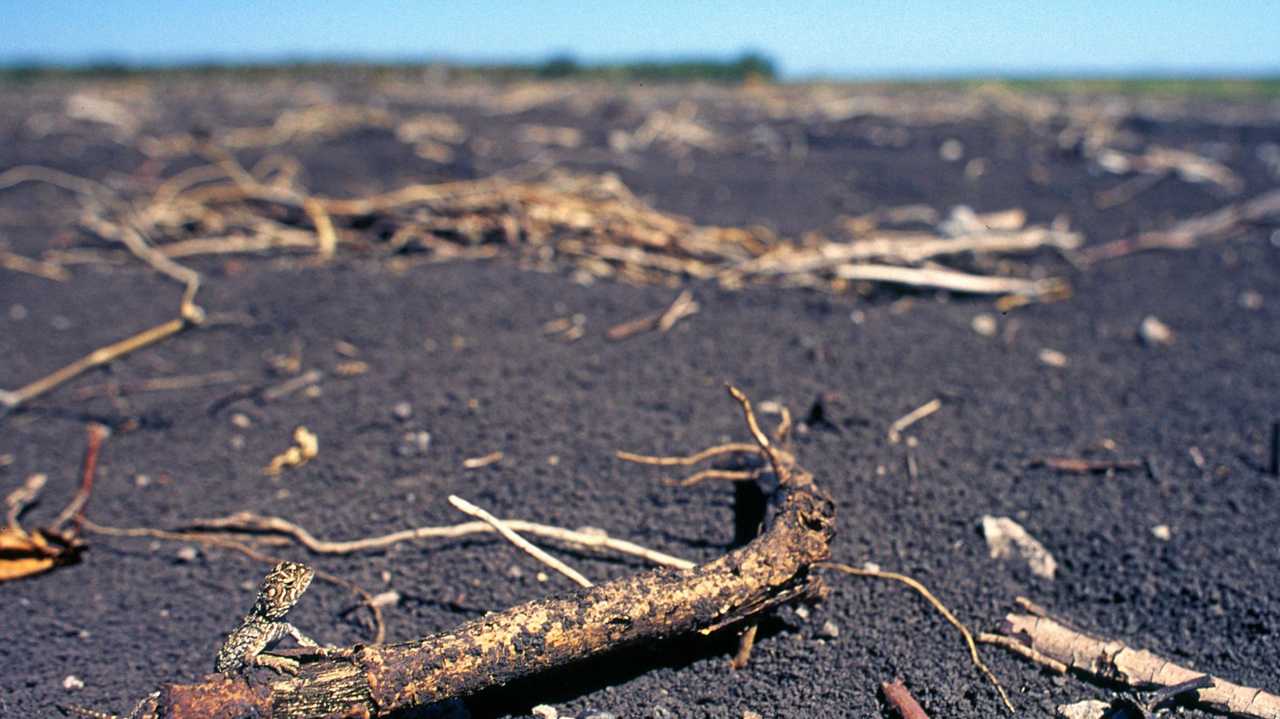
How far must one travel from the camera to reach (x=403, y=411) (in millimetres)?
2826

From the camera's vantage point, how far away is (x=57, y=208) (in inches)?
232

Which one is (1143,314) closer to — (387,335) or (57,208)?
(387,335)

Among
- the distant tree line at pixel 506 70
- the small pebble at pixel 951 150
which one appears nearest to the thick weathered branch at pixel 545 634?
the small pebble at pixel 951 150

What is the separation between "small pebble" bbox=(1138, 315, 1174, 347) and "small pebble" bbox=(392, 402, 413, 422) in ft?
10.7

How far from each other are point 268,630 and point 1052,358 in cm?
312

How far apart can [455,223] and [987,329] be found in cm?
282

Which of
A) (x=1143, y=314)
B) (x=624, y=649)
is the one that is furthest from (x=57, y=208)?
(x=1143, y=314)

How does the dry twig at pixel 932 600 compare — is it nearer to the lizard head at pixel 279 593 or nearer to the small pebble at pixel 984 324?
the lizard head at pixel 279 593

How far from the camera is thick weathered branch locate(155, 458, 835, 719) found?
1452 millimetres

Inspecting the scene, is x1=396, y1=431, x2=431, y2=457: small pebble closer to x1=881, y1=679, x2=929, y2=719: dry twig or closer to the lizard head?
the lizard head

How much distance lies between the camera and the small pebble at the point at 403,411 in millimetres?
2805

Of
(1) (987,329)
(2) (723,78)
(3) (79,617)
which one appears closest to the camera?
(3) (79,617)

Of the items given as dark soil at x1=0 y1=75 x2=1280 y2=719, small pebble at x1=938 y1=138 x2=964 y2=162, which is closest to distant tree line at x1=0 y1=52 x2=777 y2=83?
small pebble at x1=938 y1=138 x2=964 y2=162

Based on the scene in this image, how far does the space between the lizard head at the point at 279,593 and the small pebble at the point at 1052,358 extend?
2964 millimetres
